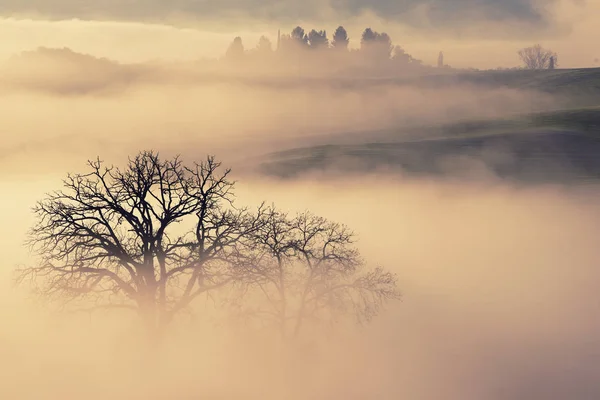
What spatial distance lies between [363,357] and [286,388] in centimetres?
678

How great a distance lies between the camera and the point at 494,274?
70875 mm

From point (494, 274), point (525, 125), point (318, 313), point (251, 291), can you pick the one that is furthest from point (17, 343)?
point (525, 125)

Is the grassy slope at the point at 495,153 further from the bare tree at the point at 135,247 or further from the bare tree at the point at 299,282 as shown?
the bare tree at the point at 135,247

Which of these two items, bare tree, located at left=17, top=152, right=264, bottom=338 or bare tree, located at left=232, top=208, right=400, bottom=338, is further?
bare tree, located at left=232, top=208, right=400, bottom=338

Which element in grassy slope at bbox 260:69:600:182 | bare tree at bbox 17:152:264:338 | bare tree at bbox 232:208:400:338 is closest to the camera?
bare tree at bbox 17:152:264:338

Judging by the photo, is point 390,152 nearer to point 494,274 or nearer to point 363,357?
point 494,274

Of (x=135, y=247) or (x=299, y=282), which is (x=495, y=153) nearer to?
(x=299, y=282)

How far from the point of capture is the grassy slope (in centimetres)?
12769

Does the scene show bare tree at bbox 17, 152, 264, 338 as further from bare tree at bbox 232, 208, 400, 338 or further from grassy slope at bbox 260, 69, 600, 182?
grassy slope at bbox 260, 69, 600, 182

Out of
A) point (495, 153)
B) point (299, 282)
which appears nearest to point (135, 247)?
point (299, 282)

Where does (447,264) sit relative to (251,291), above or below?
below

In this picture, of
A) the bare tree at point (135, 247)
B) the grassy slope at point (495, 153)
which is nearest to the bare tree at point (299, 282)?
the bare tree at point (135, 247)

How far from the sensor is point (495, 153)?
13962cm

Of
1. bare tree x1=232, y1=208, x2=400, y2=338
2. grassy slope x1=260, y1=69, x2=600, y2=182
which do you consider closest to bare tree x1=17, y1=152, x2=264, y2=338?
bare tree x1=232, y1=208, x2=400, y2=338
